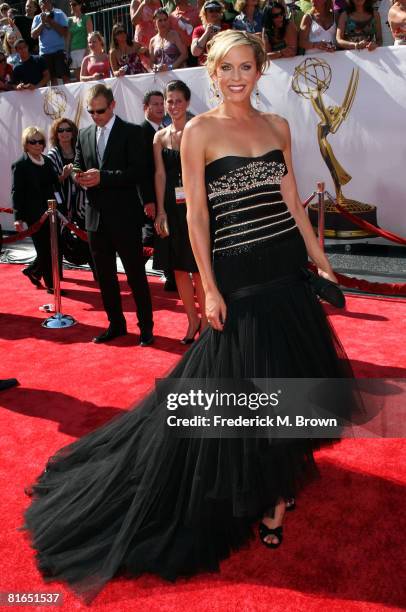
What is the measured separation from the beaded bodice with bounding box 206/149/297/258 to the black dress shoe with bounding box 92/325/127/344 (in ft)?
9.40

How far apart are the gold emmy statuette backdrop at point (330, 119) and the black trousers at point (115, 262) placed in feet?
10.9

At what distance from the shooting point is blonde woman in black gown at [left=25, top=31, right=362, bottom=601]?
92.1 inches

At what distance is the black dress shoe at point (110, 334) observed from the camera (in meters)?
5.21

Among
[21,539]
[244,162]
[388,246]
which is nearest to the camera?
[244,162]

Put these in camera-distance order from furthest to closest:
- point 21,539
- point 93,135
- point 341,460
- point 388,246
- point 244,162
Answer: point 388,246 < point 93,135 < point 341,460 < point 21,539 < point 244,162

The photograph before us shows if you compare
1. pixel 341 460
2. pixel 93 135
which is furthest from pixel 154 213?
pixel 341 460

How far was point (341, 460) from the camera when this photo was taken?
3.16m

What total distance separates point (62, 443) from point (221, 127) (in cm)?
196

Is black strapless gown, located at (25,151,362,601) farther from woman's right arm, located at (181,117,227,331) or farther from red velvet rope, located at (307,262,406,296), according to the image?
red velvet rope, located at (307,262,406,296)

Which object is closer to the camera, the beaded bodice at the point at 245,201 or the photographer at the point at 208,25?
the beaded bodice at the point at 245,201

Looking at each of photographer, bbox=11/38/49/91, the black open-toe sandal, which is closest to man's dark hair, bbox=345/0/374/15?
photographer, bbox=11/38/49/91

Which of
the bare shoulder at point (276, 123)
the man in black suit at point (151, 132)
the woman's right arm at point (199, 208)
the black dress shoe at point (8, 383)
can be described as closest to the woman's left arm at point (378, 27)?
the man in black suit at point (151, 132)

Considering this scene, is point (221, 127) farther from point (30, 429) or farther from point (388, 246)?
point (388, 246)

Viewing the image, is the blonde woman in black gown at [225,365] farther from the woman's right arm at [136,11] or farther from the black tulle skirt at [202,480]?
the woman's right arm at [136,11]
